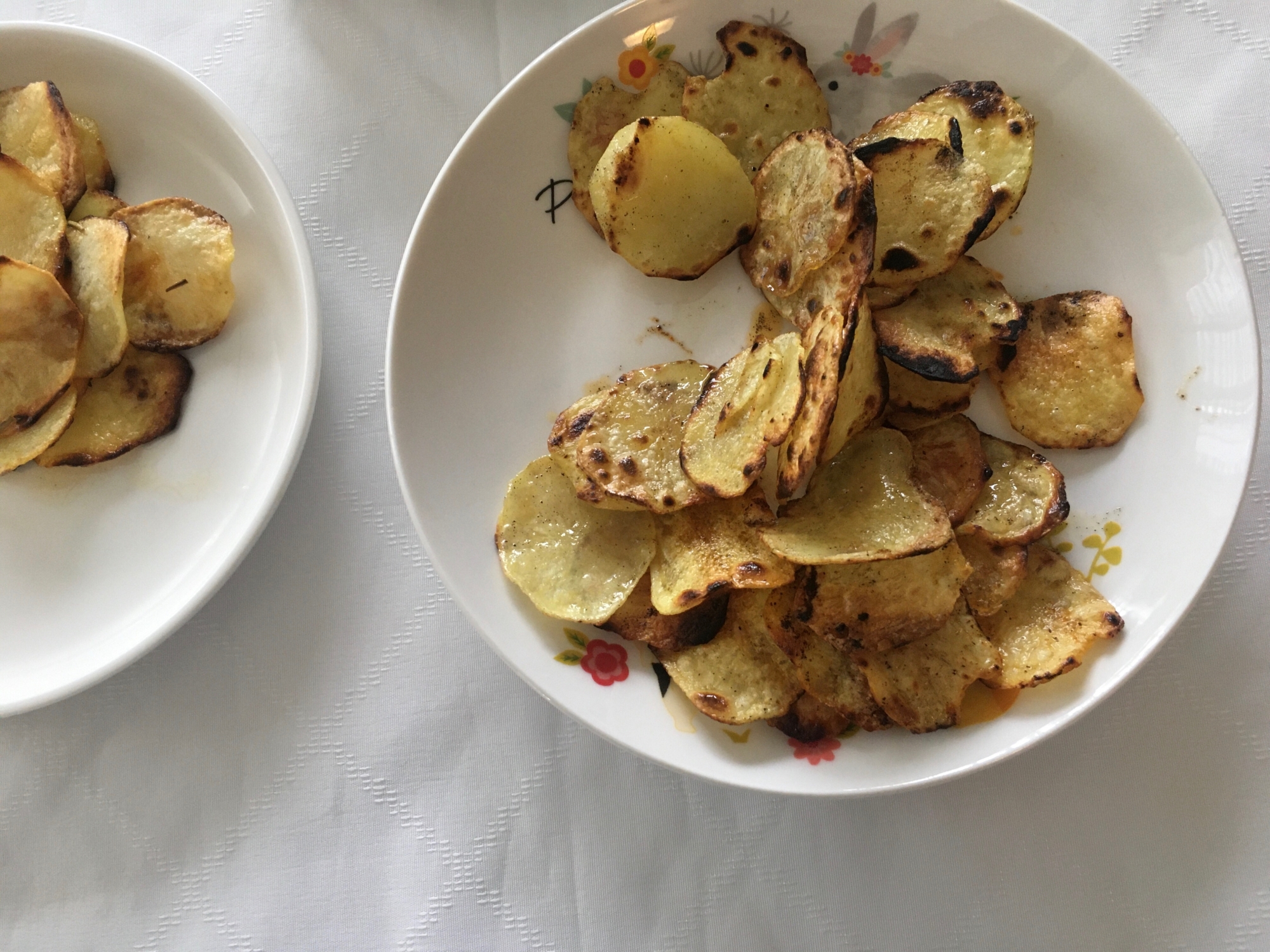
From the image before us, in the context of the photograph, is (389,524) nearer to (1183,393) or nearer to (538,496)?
(538,496)

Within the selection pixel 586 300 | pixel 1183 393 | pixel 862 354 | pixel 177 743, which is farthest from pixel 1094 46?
pixel 177 743

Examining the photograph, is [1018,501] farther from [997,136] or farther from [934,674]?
[997,136]

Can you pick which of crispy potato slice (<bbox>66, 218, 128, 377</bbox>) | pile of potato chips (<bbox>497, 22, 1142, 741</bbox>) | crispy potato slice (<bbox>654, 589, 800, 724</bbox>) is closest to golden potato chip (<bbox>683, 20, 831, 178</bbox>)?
pile of potato chips (<bbox>497, 22, 1142, 741</bbox>)

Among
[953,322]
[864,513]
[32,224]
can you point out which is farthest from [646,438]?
[32,224]

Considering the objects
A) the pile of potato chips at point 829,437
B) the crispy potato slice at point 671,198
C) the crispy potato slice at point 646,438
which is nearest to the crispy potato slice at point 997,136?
the pile of potato chips at point 829,437

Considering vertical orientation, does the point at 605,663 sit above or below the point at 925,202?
below

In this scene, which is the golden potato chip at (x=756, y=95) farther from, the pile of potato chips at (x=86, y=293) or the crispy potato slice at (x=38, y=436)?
the crispy potato slice at (x=38, y=436)

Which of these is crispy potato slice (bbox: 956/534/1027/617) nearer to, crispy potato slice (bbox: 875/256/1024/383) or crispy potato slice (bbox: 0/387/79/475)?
crispy potato slice (bbox: 875/256/1024/383)
